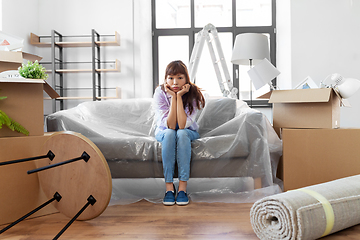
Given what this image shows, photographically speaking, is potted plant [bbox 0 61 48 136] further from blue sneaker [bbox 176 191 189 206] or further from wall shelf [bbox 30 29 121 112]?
wall shelf [bbox 30 29 121 112]

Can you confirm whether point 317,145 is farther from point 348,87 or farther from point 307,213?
point 307,213

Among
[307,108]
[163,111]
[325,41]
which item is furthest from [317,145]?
[325,41]

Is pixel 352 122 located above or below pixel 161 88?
below

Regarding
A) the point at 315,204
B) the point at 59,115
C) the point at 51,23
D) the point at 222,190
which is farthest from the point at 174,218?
the point at 51,23

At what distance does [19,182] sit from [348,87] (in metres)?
1.62

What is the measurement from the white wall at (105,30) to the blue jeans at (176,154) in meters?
2.44

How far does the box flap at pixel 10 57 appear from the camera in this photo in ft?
4.25

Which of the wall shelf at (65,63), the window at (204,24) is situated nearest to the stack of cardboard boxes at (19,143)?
the wall shelf at (65,63)

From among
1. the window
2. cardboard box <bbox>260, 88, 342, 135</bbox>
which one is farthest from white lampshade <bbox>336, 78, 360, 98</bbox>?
the window

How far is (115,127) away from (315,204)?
126 centimetres

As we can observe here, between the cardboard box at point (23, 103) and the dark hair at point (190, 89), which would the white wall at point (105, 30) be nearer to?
the dark hair at point (190, 89)

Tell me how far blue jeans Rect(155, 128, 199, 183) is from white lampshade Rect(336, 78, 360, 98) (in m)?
0.85

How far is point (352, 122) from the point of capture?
3246 millimetres

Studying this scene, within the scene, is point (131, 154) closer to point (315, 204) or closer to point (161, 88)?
point (161, 88)
